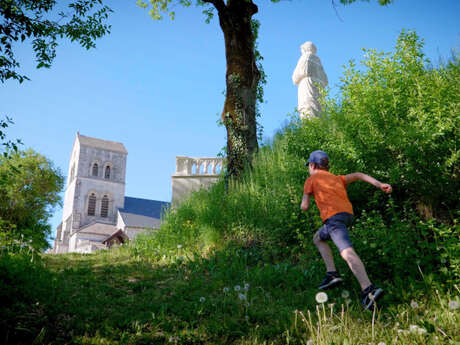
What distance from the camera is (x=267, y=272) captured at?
5.19 m

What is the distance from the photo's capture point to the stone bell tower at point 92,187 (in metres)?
60.3

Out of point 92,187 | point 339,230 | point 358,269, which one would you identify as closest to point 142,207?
point 92,187

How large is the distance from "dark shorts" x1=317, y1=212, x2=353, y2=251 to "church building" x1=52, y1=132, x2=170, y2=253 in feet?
174

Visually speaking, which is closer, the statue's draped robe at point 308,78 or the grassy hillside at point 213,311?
the grassy hillside at point 213,311

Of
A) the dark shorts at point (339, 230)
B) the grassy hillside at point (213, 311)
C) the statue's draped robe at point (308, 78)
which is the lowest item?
the grassy hillside at point (213, 311)

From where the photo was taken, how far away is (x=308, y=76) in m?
15.0

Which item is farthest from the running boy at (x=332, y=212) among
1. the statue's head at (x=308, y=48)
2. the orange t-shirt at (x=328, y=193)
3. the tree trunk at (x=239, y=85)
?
the statue's head at (x=308, y=48)

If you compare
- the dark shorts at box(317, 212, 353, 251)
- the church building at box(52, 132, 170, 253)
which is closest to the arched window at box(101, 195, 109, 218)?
the church building at box(52, 132, 170, 253)

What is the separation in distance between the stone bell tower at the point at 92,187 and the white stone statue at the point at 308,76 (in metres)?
50.4

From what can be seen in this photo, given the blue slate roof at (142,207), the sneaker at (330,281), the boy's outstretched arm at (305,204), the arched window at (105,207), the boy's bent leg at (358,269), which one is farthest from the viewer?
the blue slate roof at (142,207)

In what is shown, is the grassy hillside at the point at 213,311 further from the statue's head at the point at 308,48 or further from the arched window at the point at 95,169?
the arched window at the point at 95,169

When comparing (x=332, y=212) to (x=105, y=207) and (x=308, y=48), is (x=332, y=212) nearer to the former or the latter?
(x=308, y=48)

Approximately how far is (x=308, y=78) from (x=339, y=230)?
465 inches

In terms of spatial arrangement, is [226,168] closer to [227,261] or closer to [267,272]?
[227,261]
